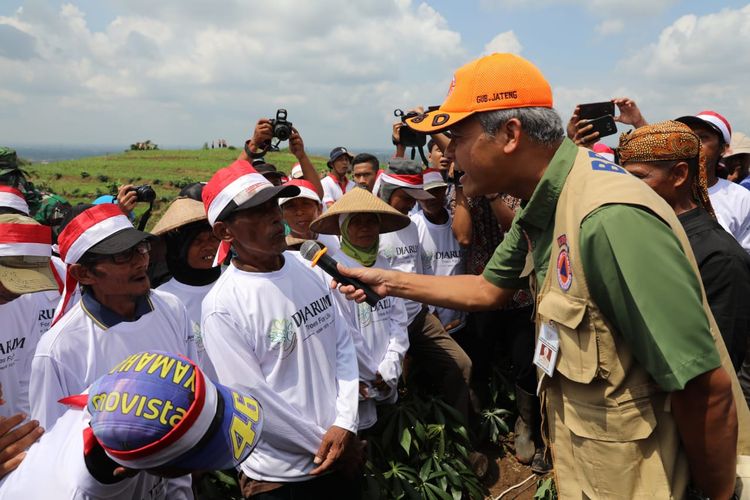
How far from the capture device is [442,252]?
482 cm

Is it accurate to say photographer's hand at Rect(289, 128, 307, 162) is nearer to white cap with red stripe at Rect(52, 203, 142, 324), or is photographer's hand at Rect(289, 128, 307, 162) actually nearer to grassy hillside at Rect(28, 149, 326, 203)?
white cap with red stripe at Rect(52, 203, 142, 324)

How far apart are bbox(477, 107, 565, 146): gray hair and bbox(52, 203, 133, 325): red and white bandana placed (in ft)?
6.33

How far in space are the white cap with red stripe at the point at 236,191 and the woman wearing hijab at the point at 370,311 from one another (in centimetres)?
100

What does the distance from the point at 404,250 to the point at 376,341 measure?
1118mm

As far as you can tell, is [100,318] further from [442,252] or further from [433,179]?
[433,179]

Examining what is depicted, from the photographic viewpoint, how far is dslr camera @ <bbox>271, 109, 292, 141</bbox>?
471 cm

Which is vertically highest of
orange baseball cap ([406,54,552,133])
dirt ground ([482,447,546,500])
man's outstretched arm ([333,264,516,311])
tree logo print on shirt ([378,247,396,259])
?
orange baseball cap ([406,54,552,133])

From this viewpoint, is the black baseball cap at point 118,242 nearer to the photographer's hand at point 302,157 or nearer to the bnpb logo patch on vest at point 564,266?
the bnpb logo patch on vest at point 564,266

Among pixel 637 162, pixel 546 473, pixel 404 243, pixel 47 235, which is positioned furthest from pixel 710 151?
pixel 47 235

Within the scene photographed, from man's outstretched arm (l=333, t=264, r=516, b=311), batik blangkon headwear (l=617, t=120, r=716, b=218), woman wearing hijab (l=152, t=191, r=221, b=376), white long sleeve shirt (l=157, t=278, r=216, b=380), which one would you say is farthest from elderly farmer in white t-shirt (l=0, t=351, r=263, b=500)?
batik blangkon headwear (l=617, t=120, r=716, b=218)

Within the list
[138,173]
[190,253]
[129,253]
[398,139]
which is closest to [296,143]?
[398,139]

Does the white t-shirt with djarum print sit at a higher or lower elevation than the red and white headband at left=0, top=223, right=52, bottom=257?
lower

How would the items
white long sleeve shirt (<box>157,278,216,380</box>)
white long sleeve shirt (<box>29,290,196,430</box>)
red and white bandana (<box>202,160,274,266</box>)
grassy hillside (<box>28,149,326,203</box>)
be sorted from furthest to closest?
grassy hillside (<box>28,149,326,203</box>), white long sleeve shirt (<box>157,278,216,380</box>), red and white bandana (<box>202,160,274,266</box>), white long sleeve shirt (<box>29,290,196,430</box>)

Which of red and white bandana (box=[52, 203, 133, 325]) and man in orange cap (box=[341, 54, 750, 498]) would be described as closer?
man in orange cap (box=[341, 54, 750, 498])
